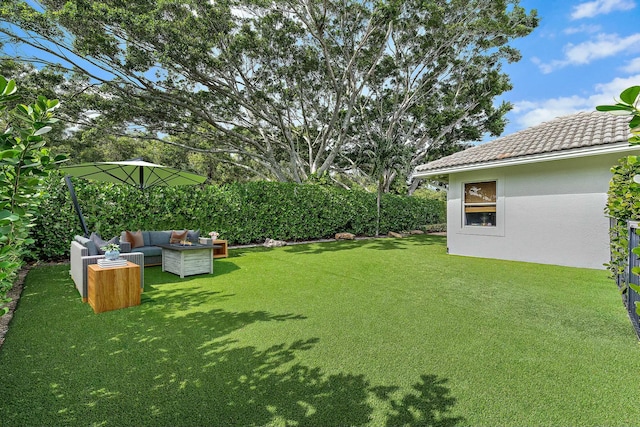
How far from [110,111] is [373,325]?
1626cm

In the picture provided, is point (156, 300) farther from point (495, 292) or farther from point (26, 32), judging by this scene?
point (26, 32)

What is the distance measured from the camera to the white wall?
276 inches

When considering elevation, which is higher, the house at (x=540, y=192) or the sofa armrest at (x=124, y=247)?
the house at (x=540, y=192)

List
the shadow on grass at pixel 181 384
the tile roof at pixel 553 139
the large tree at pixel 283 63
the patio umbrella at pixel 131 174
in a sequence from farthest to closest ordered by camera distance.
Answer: the large tree at pixel 283 63 < the patio umbrella at pixel 131 174 < the tile roof at pixel 553 139 < the shadow on grass at pixel 181 384

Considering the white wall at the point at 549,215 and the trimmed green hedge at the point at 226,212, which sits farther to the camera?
the trimmed green hedge at the point at 226,212

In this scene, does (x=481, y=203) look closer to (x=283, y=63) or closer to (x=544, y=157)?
(x=544, y=157)

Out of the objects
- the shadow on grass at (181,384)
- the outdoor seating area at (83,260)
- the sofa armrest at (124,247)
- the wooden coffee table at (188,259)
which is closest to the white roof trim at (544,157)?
the shadow on grass at (181,384)

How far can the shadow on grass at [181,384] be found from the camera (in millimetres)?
2121

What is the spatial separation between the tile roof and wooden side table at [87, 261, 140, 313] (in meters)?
8.45

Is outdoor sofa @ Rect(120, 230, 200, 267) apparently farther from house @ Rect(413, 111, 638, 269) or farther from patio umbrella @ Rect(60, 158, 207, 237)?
house @ Rect(413, 111, 638, 269)

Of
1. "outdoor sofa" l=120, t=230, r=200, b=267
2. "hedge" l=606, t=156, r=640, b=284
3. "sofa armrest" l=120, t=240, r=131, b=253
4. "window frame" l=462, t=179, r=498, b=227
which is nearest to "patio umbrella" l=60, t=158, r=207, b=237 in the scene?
"outdoor sofa" l=120, t=230, r=200, b=267

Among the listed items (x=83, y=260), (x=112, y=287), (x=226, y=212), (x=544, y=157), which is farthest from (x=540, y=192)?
(x=83, y=260)

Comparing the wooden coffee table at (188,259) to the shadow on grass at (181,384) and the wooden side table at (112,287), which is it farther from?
the shadow on grass at (181,384)

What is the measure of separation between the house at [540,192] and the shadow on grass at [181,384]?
7.08 meters
